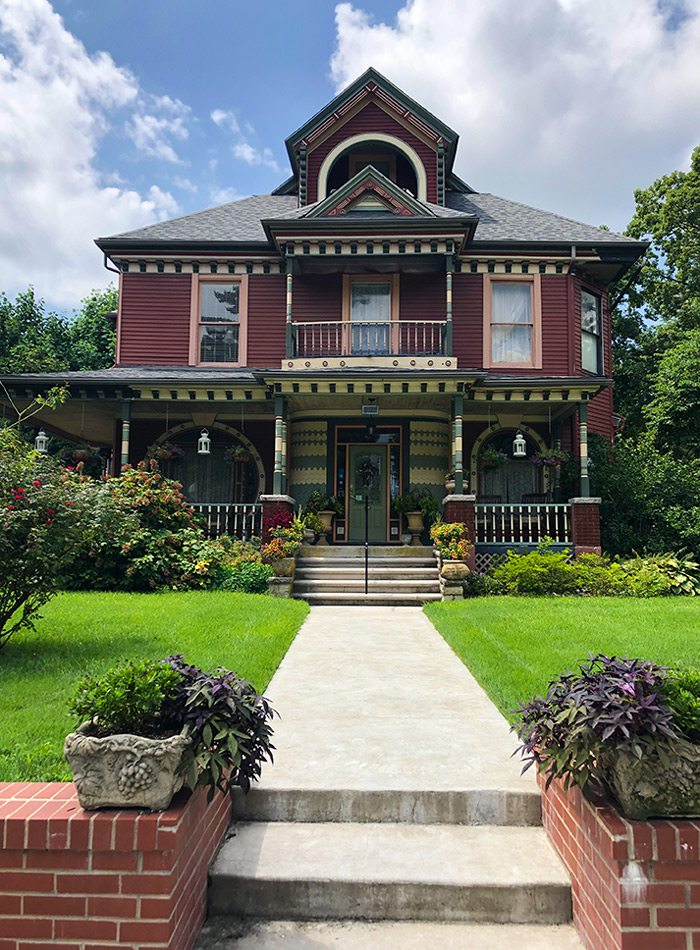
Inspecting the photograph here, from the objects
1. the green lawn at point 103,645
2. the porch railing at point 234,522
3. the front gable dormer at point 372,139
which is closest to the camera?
the green lawn at point 103,645

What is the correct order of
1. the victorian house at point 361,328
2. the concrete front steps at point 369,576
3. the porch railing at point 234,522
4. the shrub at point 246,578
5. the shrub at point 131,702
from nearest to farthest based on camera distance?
the shrub at point 131,702 < the shrub at point 246,578 < the concrete front steps at point 369,576 < the porch railing at point 234,522 < the victorian house at point 361,328

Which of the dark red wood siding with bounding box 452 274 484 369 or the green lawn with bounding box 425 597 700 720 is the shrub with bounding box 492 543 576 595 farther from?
the dark red wood siding with bounding box 452 274 484 369

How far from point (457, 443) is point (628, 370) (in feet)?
45.7

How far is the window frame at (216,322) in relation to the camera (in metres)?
15.3

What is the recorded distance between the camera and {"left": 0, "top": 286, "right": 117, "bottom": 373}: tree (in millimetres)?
26234

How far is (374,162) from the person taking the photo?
16.5 m

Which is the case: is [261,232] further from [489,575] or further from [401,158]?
[489,575]

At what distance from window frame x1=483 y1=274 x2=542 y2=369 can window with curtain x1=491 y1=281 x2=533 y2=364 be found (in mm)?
47

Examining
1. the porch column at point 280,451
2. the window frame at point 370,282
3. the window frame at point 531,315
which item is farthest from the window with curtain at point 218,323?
the window frame at point 531,315

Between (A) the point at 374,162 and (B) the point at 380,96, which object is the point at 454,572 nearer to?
(A) the point at 374,162

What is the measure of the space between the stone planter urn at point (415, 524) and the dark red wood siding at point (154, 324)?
260 inches

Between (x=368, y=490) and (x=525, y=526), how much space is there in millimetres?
3550

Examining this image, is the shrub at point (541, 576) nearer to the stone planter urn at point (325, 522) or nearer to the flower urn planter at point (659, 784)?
the stone planter urn at point (325, 522)

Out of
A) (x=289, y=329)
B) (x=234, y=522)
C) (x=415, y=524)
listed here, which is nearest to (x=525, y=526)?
(x=415, y=524)
